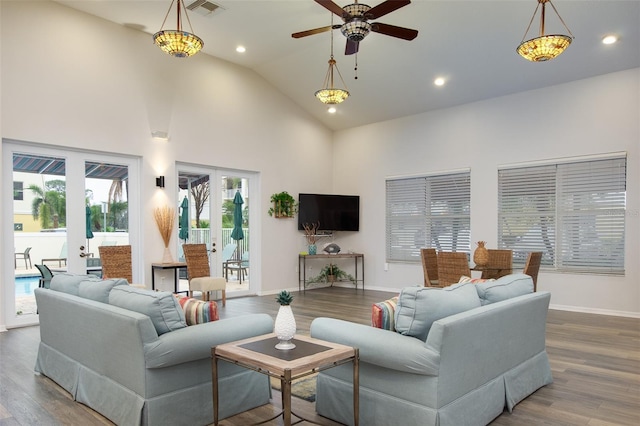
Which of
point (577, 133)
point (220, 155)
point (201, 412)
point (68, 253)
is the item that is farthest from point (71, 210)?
point (577, 133)

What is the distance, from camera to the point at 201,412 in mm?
2914

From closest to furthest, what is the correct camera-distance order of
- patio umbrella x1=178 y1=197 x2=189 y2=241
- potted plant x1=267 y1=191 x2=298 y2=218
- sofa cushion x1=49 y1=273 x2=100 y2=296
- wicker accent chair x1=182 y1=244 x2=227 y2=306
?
sofa cushion x1=49 y1=273 x2=100 y2=296 → wicker accent chair x1=182 y1=244 x2=227 y2=306 → patio umbrella x1=178 y1=197 x2=189 y2=241 → potted plant x1=267 y1=191 x2=298 y2=218

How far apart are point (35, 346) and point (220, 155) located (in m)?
4.33

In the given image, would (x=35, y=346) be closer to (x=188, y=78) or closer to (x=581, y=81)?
(x=188, y=78)

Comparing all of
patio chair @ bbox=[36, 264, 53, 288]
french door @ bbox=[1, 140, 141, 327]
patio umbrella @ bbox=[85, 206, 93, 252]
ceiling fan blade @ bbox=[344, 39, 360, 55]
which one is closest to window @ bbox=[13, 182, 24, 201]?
french door @ bbox=[1, 140, 141, 327]

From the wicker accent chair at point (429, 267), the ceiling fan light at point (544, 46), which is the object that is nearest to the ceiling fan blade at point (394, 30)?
the ceiling fan light at point (544, 46)

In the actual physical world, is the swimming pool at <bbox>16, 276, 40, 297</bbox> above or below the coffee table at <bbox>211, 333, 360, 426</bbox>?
below

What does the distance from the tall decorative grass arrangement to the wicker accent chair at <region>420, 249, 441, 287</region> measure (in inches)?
159

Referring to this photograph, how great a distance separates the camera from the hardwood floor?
301cm

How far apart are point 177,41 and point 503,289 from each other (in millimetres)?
3923

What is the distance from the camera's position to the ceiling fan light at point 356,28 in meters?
4.32

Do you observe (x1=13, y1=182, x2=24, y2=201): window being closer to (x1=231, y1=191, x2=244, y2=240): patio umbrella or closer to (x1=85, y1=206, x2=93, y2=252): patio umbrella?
(x1=85, y1=206, x2=93, y2=252): patio umbrella

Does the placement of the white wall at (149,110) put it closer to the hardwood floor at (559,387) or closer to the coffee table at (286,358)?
the hardwood floor at (559,387)

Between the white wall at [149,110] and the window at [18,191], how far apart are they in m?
0.50
